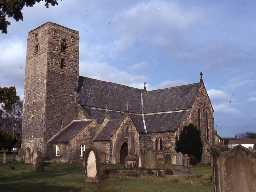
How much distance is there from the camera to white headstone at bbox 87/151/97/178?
2181 centimetres

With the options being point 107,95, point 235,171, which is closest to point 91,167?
point 235,171

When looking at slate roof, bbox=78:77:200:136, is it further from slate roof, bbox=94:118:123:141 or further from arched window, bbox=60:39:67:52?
arched window, bbox=60:39:67:52

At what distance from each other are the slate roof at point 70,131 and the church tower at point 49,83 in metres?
1.00

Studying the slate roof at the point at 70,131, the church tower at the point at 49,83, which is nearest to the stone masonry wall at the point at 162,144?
the slate roof at the point at 70,131

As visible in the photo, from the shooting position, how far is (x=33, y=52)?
4853 centimetres

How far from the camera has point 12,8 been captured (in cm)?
1212

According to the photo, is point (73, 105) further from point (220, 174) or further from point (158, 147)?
point (220, 174)

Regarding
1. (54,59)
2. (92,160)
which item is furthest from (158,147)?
(92,160)

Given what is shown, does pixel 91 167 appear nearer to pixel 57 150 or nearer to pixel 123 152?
pixel 123 152

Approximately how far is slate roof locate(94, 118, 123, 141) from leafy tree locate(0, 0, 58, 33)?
28.5 meters

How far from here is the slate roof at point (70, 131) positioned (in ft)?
137

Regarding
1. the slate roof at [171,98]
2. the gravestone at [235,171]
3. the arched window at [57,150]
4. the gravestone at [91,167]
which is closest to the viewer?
the gravestone at [235,171]

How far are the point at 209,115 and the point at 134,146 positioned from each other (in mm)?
12795

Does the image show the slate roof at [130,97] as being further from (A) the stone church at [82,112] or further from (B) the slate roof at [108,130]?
(B) the slate roof at [108,130]
